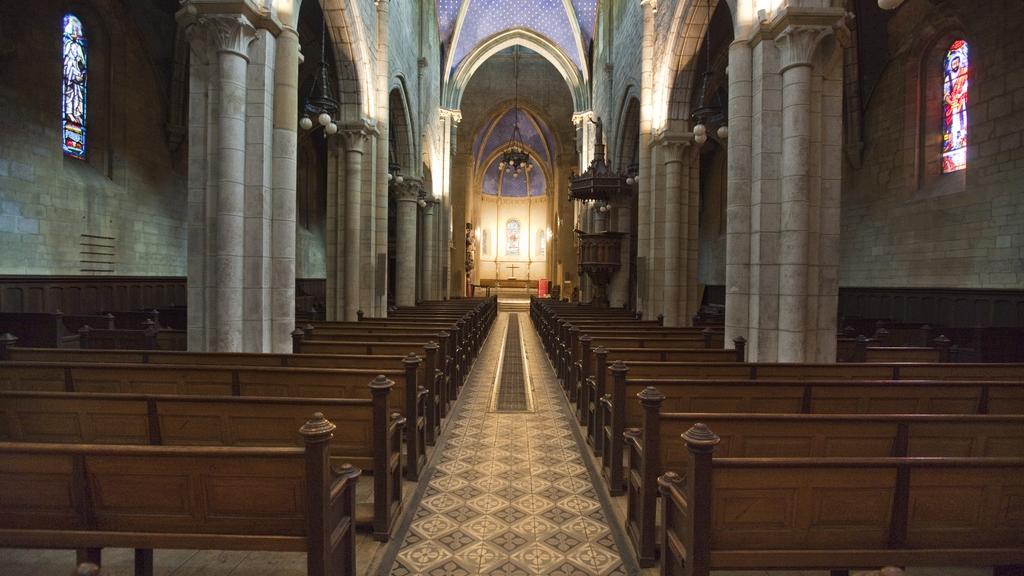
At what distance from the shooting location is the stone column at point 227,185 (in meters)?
7.07

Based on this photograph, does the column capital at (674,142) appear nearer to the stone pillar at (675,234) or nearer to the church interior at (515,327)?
the stone pillar at (675,234)

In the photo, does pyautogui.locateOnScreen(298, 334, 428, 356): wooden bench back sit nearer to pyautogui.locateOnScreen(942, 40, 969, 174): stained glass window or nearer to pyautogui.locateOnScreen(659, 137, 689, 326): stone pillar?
pyautogui.locateOnScreen(659, 137, 689, 326): stone pillar

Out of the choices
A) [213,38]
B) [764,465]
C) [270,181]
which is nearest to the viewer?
[764,465]

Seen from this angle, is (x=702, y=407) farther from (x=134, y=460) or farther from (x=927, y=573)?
Result: (x=134, y=460)

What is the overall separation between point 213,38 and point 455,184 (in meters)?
31.1

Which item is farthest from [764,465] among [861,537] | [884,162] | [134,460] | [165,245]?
[165,245]

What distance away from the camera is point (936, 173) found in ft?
41.9

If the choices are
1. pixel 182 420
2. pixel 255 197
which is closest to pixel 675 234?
pixel 255 197

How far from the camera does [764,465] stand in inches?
95.7

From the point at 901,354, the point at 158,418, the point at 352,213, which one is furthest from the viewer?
the point at 352,213

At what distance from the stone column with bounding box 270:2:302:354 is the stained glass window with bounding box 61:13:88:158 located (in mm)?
8926

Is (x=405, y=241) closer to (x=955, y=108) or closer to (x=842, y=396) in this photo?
(x=955, y=108)

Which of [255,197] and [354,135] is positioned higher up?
[354,135]

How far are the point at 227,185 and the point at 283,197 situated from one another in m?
0.95
